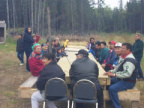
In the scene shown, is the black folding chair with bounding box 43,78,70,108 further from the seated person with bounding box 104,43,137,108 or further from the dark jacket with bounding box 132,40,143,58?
the dark jacket with bounding box 132,40,143,58

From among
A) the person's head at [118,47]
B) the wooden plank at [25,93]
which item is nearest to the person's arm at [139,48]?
the person's head at [118,47]

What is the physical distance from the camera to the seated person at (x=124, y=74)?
4152mm

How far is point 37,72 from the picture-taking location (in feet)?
18.5

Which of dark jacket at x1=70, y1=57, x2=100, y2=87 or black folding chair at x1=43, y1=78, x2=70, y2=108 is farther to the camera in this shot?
dark jacket at x1=70, y1=57, x2=100, y2=87

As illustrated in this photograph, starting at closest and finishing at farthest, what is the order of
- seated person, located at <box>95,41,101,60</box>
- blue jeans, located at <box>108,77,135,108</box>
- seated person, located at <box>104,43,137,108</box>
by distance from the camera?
seated person, located at <box>104,43,137,108</box>
blue jeans, located at <box>108,77,135,108</box>
seated person, located at <box>95,41,101,60</box>

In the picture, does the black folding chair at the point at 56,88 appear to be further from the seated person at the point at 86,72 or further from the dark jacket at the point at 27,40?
the dark jacket at the point at 27,40

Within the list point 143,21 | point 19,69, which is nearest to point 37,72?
point 19,69

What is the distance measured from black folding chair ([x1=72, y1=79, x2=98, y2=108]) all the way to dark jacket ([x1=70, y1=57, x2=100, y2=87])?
235 millimetres

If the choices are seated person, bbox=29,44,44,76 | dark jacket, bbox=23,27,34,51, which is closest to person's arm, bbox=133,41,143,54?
seated person, bbox=29,44,44,76

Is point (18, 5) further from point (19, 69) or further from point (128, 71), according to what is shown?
point (128, 71)

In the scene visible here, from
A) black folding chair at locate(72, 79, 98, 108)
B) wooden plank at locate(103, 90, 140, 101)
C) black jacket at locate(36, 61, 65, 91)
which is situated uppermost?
black jacket at locate(36, 61, 65, 91)

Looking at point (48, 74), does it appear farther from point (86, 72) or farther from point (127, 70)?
point (127, 70)

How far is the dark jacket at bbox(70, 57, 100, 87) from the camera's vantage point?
13.4ft

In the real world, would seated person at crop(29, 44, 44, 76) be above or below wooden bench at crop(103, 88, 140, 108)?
above
